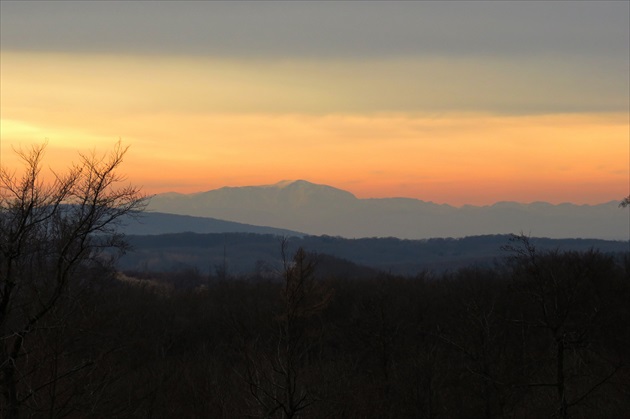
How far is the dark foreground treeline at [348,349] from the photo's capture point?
23.8m

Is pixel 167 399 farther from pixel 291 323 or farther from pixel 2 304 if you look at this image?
pixel 291 323

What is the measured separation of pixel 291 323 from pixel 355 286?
249 ft

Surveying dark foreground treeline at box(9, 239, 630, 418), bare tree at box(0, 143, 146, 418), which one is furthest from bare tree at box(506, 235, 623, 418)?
bare tree at box(0, 143, 146, 418)

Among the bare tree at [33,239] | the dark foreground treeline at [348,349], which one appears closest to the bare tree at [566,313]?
the dark foreground treeline at [348,349]

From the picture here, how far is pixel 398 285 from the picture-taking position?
94062mm

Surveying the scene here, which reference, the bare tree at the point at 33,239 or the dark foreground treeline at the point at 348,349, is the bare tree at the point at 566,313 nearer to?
the dark foreground treeline at the point at 348,349

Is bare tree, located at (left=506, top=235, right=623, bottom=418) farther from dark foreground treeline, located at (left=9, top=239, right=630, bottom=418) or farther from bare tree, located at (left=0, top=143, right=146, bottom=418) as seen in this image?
bare tree, located at (left=0, top=143, right=146, bottom=418)

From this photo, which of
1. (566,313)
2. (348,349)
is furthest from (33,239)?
(348,349)

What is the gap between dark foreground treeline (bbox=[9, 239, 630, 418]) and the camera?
23750 millimetres

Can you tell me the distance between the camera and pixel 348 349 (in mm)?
66562

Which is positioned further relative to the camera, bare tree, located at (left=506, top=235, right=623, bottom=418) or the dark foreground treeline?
the dark foreground treeline

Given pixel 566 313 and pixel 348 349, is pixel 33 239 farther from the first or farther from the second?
pixel 348 349

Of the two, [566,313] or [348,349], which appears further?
[348,349]

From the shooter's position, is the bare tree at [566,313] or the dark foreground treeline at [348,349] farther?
the dark foreground treeline at [348,349]
